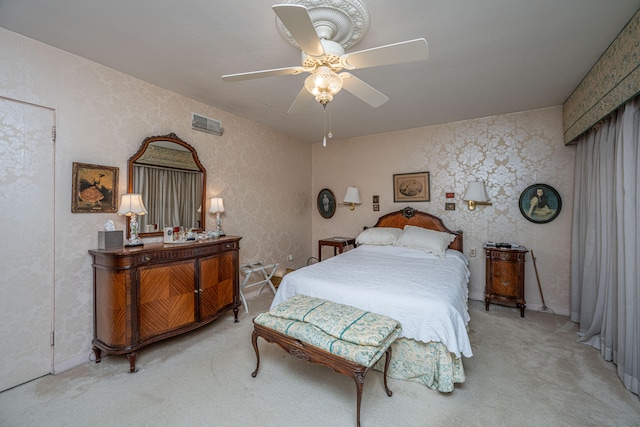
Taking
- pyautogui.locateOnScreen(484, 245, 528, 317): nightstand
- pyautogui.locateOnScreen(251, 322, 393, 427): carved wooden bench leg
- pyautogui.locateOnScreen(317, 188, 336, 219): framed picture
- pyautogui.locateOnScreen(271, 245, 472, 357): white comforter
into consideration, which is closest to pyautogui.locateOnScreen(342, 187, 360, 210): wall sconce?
pyautogui.locateOnScreen(317, 188, 336, 219): framed picture

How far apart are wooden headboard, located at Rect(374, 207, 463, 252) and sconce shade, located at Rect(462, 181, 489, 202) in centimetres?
55

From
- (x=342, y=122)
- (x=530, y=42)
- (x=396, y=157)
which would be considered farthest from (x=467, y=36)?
(x=396, y=157)

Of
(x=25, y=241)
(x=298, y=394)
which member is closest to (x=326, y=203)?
(x=298, y=394)

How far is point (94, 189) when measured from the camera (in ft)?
7.82

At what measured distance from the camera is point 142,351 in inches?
97.7

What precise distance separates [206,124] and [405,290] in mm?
3005

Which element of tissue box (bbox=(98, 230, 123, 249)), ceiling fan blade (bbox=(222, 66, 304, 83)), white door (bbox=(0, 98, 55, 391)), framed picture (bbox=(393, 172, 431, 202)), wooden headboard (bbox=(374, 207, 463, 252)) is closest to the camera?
ceiling fan blade (bbox=(222, 66, 304, 83))

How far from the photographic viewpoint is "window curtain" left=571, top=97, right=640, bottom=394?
1974 mm

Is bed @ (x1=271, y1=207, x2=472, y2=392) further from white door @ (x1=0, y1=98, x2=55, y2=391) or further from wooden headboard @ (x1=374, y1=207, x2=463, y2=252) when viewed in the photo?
white door @ (x1=0, y1=98, x2=55, y2=391)

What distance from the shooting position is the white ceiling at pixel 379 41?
1.72m

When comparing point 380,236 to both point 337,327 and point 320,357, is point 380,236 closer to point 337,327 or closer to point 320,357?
point 337,327

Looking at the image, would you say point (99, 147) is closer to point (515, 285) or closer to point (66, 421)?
point (66, 421)

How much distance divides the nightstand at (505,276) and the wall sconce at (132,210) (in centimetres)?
409

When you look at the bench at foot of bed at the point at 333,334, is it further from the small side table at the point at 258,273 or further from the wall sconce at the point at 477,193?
the wall sconce at the point at 477,193
